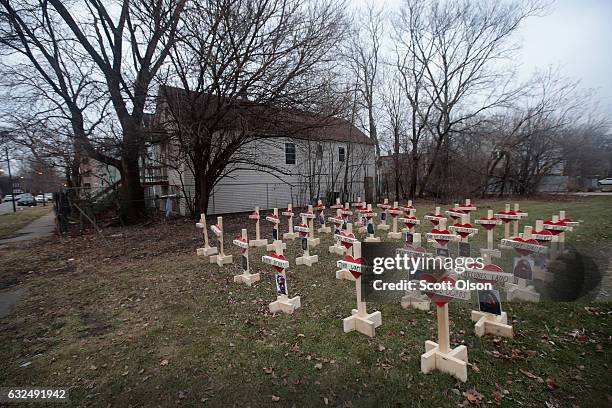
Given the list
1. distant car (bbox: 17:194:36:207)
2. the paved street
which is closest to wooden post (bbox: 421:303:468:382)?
the paved street

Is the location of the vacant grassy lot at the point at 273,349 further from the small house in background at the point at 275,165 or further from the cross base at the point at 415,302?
the small house in background at the point at 275,165

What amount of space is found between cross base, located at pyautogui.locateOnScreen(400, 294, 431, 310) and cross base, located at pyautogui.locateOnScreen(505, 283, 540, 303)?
1253 millimetres

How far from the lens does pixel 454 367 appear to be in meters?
2.76

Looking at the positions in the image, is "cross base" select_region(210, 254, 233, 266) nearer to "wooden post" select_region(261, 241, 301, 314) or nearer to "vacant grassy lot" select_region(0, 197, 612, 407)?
"vacant grassy lot" select_region(0, 197, 612, 407)

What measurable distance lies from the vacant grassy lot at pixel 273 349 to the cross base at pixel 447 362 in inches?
3.4

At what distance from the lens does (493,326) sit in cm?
345

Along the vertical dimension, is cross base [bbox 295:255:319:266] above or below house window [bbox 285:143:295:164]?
below

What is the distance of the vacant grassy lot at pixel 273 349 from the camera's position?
8.80 ft

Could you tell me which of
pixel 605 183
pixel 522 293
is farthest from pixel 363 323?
pixel 605 183

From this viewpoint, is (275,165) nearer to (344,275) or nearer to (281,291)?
(344,275)

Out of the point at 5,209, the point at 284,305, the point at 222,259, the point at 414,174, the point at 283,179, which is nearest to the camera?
the point at 284,305

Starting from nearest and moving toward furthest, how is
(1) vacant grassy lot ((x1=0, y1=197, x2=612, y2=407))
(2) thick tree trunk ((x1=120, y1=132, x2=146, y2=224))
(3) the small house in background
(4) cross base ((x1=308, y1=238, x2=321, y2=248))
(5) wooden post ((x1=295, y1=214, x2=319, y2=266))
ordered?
(1) vacant grassy lot ((x1=0, y1=197, x2=612, y2=407))
(5) wooden post ((x1=295, y1=214, x2=319, y2=266))
(4) cross base ((x1=308, y1=238, x2=321, y2=248))
(3) the small house in background
(2) thick tree trunk ((x1=120, y1=132, x2=146, y2=224))

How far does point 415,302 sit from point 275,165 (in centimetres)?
1687

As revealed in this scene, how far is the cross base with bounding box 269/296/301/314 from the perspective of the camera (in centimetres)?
434
